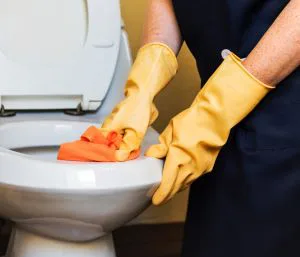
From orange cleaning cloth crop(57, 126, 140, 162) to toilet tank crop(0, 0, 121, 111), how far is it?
11.3 inches

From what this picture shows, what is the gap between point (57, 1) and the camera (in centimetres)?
103

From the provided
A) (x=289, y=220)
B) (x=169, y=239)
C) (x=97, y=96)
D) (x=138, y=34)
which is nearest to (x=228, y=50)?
(x=289, y=220)

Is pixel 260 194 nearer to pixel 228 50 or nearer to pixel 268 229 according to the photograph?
pixel 268 229

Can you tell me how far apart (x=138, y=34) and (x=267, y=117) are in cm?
59

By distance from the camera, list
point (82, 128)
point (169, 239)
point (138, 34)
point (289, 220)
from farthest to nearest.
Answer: point (169, 239)
point (138, 34)
point (82, 128)
point (289, 220)

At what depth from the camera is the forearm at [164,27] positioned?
0.91 metres

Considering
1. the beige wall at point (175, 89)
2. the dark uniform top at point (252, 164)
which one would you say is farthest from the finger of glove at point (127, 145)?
the beige wall at point (175, 89)

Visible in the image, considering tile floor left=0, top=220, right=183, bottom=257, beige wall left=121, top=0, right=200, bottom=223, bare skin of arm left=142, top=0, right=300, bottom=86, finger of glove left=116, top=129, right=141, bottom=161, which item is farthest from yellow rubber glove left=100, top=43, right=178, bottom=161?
tile floor left=0, top=220, right=183, bottom=257

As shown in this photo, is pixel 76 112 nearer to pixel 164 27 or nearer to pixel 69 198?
pixel 164 27

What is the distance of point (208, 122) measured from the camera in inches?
29.2

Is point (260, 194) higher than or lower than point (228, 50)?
lower

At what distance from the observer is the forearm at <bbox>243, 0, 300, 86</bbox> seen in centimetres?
68

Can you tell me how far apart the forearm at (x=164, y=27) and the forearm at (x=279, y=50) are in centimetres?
22

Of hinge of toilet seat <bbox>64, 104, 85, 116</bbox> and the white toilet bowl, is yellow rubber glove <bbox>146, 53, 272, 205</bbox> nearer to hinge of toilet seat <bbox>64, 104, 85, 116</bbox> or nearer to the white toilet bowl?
the white toilet bowl
